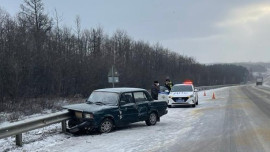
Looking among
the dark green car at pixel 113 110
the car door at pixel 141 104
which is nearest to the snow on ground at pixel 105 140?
the dark green car at pixel 113 110

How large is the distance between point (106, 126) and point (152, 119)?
2694mm

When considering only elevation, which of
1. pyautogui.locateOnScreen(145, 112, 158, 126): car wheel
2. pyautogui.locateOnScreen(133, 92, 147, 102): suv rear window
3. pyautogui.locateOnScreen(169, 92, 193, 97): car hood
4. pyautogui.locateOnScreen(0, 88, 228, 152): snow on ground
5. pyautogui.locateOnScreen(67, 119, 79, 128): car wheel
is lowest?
pyautogui.locateOnScreen(0, 88, 228, 152): snow on ground

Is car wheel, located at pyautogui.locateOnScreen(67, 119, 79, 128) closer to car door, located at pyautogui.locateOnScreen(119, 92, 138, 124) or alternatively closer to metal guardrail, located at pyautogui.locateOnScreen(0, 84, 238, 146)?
metal guardrail, located at pyautogui.locateOnScreen(0, 84, 238, 146)

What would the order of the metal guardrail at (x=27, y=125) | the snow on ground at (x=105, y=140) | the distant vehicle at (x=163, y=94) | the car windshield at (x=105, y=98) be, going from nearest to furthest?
the metal guardrail at (x=27, y=125) < the snow on ground at (x=105, y=140) < the car windshield at (x=105, y=98) < the distant vehicle at (x=163, y=94)

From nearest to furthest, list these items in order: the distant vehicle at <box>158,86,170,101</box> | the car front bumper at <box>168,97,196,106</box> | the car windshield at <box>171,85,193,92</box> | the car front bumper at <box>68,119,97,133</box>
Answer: the car front bumper at <box>68,119,97,133</box>, the car front bumper at <box>168,97,196,106</box>, the distant vehicle at <box>158,86,170,101</box>, the car windshield at <box>171,85,193,92</box>

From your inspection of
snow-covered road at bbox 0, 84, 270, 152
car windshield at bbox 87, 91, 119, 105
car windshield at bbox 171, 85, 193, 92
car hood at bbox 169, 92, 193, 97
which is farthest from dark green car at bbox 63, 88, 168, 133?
car windshield at bbox 171, 85, 193, 92

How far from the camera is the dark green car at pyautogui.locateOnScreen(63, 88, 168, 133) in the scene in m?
10.6

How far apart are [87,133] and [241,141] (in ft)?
16.7

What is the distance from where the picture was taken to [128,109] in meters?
12.0

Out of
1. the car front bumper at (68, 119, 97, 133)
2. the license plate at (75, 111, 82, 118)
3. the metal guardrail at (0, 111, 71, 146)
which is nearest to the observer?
the metal guardrail at (0, 111, 71, 146)

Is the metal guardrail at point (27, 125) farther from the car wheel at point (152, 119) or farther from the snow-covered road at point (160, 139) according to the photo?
the car wheel at point (152, 119)

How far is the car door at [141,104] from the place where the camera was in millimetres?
12531

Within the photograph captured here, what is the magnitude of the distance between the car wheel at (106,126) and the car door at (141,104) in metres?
1.62

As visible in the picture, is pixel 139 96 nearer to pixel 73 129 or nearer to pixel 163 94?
pixel 73 129
